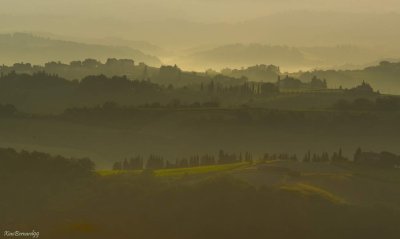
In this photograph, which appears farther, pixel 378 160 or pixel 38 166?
pixel 378 160

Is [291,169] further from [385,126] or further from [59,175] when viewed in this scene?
[385,126]

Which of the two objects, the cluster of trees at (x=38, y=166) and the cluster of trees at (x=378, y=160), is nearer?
the cluster of trees at (x=38, y=166)

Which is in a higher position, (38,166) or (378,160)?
(378,160)

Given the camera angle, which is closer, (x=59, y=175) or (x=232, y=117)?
(x=59, y=175)

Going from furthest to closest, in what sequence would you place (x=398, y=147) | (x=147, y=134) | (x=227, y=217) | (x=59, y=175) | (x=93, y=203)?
(x=147, y=134), (x=398, y=147), (x=59, y=175), (x=93, y=203), (x=227, y=217)

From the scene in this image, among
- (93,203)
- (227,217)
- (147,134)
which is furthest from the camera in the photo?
(147,134)

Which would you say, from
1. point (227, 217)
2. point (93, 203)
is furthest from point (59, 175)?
point (227, 217)

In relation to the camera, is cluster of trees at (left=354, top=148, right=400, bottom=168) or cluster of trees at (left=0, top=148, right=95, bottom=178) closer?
cluster of trees at (left=0, top=148, right=95, bottom=178)
